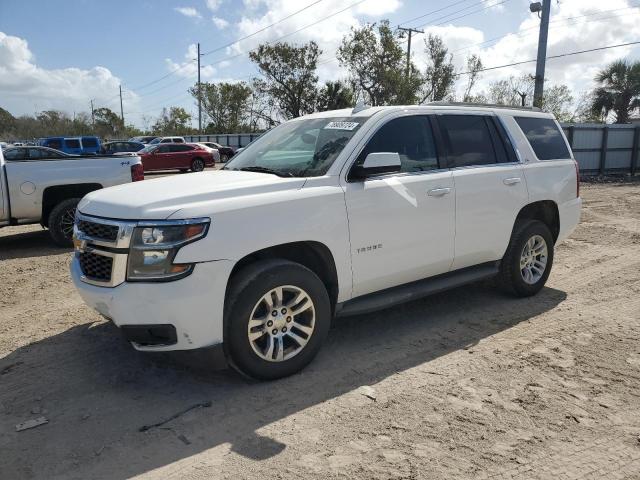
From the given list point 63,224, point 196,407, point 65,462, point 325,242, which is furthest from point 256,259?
point 63,224

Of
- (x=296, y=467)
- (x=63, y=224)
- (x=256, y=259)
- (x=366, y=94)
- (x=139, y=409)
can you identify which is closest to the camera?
(x=296, y=467)

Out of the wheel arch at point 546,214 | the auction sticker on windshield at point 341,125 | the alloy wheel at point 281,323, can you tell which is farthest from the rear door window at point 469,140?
the alloy wheel at point 281,323

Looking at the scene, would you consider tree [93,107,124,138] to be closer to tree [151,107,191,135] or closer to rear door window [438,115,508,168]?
tree [151,107,191,135]

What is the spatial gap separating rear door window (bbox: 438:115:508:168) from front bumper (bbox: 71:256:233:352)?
2422 millimetres

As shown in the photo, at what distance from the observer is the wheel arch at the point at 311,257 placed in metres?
3.62

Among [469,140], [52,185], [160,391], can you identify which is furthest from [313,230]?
[52,185]

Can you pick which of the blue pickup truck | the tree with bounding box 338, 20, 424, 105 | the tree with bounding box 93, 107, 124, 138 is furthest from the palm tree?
the tree with bounding box 93, 107, 124, 138

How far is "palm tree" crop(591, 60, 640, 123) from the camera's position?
3088 cm

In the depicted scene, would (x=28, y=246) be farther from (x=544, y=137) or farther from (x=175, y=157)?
(x=175, y=157)

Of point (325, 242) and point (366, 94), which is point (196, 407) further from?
point (366, 94)

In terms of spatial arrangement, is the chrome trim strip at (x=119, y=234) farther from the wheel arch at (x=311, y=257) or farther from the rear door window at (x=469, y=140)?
the rear door window at (x=469, y=140)

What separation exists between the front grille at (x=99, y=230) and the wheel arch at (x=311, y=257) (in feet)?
2.75

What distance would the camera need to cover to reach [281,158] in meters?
4.30

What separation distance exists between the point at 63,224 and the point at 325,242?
5973 millimetres
